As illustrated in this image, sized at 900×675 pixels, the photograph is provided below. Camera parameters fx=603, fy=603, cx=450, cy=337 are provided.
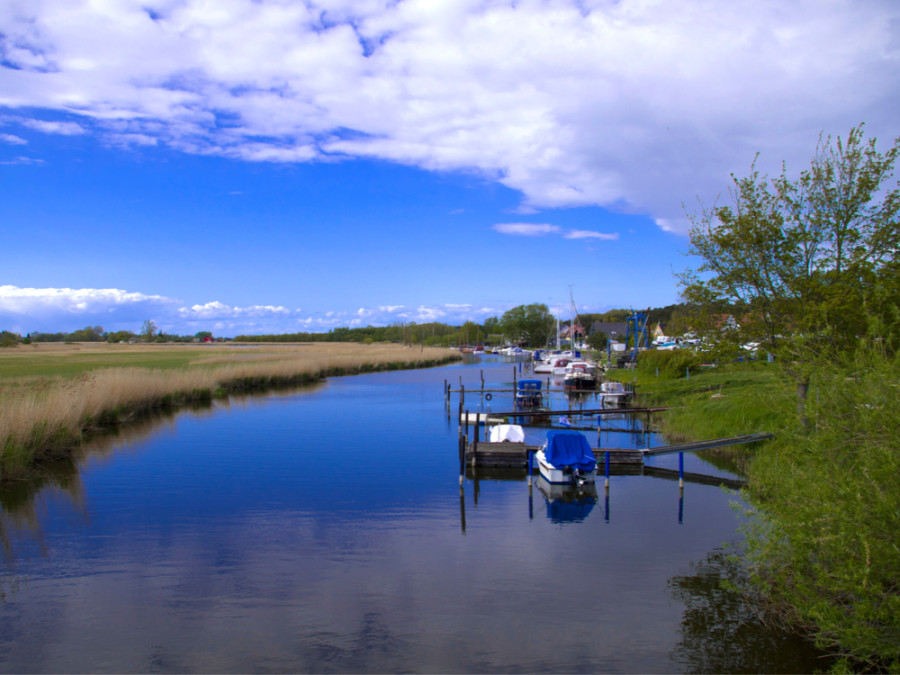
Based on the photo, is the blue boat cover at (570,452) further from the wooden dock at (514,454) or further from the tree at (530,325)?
the tree at (530,325)

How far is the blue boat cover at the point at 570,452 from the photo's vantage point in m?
20.3

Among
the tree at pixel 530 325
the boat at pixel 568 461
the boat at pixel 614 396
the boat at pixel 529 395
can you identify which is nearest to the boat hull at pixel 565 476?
the boat at pixel 568 461

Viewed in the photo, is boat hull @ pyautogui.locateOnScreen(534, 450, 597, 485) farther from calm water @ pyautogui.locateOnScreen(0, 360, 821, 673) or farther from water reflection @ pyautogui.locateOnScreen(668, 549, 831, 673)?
water reflection @ pyautogui.locateOnScreen(668, 549, 831, 673)

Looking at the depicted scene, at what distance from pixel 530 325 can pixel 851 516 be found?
6268 inches

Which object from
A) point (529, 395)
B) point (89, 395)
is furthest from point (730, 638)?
point (529, 395)

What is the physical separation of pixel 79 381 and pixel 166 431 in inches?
232

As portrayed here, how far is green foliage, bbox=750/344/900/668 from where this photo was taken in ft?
22.3

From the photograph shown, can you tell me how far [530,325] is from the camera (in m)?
165

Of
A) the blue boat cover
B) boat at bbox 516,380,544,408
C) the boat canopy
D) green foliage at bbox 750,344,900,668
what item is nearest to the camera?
green foliage at bbox 750,344,900,668

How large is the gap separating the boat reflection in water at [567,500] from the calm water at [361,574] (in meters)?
0.27

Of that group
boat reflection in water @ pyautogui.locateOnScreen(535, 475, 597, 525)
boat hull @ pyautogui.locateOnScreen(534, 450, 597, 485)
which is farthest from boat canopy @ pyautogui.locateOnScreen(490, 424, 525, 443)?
boat hull @ pyautogui.locateOnScreen(534, 450, 597, 485)

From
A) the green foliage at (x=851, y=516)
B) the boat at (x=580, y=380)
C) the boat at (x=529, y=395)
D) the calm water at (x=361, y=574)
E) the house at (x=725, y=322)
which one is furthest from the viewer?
the boat at (x=580, y=380)

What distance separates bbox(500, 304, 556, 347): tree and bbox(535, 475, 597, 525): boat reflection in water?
463ft

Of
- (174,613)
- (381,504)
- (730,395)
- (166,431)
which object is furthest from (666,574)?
(166,431)
